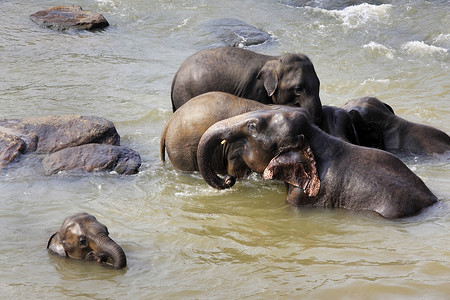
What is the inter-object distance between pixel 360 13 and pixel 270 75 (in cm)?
1045

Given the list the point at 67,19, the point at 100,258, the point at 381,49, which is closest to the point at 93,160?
the point at 100,258

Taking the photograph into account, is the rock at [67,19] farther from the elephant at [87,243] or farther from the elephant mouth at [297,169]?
the elephant at [87,243]

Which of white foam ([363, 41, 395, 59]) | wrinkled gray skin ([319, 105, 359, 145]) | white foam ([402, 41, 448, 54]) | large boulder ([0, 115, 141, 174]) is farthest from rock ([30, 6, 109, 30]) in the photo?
wrinkled gray skin ([319, 105, 359, 145])

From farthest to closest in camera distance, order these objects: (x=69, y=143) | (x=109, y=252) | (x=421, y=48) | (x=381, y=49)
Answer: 1. (x=381, y=49)
2. (x=421, y=48)
3. (x=69, y=143)
4. (x=109, y=252)

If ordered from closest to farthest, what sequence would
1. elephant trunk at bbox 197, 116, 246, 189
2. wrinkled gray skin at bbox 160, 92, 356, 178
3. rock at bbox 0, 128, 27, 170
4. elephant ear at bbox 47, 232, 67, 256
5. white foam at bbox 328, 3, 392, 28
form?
elephant ear at bbox 47, 232, 67, 256 → elephant trunk at bbox 197, 116, 246, 189 → wrinkled gray skin at bbox 160, 92, 356, 178 → rock at bbox 0, 128, 27, 170 → white foam at bbox 328, 3, 392, 28

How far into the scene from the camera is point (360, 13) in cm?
1897

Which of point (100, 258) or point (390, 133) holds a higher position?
point (390, 133)

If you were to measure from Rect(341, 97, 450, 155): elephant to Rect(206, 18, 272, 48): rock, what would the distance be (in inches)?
290

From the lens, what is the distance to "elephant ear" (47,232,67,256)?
598 centimetres

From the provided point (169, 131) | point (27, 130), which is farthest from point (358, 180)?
point (27, 130)

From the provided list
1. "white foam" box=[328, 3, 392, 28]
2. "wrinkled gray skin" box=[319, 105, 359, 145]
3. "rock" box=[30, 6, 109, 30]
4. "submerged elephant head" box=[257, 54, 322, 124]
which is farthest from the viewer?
"white foam" box=[328, 3, 392, 28]

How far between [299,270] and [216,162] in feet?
8.71

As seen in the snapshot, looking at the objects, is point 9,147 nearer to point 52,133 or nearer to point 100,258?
point 52,133

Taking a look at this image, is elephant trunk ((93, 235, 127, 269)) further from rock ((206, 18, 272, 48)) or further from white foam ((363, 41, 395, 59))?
rock ((206, 18, 272, 48))
